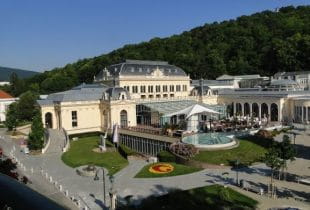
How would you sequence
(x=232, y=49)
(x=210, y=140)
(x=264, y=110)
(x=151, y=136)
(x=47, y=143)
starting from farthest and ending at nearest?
1. (x=232, y=49)
2. (x=264, y=110)
3. (x=47, y=143)
4. (x=151, y=136)
5. (x=210, y=140)

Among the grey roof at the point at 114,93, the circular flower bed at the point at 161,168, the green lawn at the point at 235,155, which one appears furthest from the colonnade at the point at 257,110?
the circular flower bed at the point at 161,168

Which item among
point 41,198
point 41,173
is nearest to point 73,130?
point 41,173

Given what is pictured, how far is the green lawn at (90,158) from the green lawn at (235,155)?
8934mm

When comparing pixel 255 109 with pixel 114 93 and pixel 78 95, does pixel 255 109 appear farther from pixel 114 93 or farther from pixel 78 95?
pixel 78 95

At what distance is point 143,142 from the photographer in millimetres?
50781

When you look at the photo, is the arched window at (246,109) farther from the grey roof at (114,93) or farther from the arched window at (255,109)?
the grey roof at (114,93)

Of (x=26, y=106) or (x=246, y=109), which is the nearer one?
(x=246, y=109)

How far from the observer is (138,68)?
2859 inches

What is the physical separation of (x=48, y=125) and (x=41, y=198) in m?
57.6

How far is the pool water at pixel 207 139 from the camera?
139ft

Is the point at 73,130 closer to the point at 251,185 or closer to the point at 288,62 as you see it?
the point at 251,185

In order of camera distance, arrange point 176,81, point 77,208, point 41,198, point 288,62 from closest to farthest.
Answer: point 41,198 → point 77,208 → point 176,81 → point 288,62

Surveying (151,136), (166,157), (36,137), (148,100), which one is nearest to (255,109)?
(148,100)

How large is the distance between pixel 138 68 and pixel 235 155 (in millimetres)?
37514
